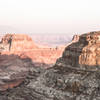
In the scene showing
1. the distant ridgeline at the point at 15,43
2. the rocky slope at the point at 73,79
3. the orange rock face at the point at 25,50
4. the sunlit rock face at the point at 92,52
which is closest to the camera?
the rocky slope at the point at 73,79

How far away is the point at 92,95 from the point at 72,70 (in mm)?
6118

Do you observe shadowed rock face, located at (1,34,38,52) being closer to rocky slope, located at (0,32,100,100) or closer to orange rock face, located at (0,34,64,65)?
orange rock face, located at (0,34,64,65)

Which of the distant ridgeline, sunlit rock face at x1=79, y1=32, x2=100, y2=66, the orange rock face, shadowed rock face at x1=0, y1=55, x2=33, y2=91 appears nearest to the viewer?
sunlit rock face at x1=79, y1=32, x2=100, y2=66

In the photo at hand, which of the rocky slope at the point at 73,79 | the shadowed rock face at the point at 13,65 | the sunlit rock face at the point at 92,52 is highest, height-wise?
the sunlit rock face at the point at 92,52

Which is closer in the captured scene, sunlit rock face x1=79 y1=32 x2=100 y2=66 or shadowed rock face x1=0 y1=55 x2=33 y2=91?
sunlit rock face x1=79 y1=32 x2=100 y2=66

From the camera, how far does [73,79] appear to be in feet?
93.2

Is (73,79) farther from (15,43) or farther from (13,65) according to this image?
(15,43)

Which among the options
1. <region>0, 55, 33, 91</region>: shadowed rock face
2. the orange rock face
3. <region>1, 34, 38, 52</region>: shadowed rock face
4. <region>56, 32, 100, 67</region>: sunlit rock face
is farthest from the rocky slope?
<region>1, 34, 38, 52</region>: shadowed rock face

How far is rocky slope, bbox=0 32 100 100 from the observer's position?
26.8m

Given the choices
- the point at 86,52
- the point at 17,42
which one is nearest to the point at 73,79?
the point at 86,52

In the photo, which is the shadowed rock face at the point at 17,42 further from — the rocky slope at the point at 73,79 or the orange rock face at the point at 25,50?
the rocky slope at the point at 73,79

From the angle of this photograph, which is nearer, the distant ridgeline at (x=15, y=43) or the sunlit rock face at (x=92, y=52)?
the sunlit rock face at (x=92, y=52)

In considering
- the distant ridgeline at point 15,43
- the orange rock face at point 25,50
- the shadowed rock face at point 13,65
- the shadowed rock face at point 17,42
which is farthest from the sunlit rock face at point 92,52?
the distant ridgeline at point 15,43

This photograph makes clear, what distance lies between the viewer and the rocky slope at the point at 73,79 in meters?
26.8
